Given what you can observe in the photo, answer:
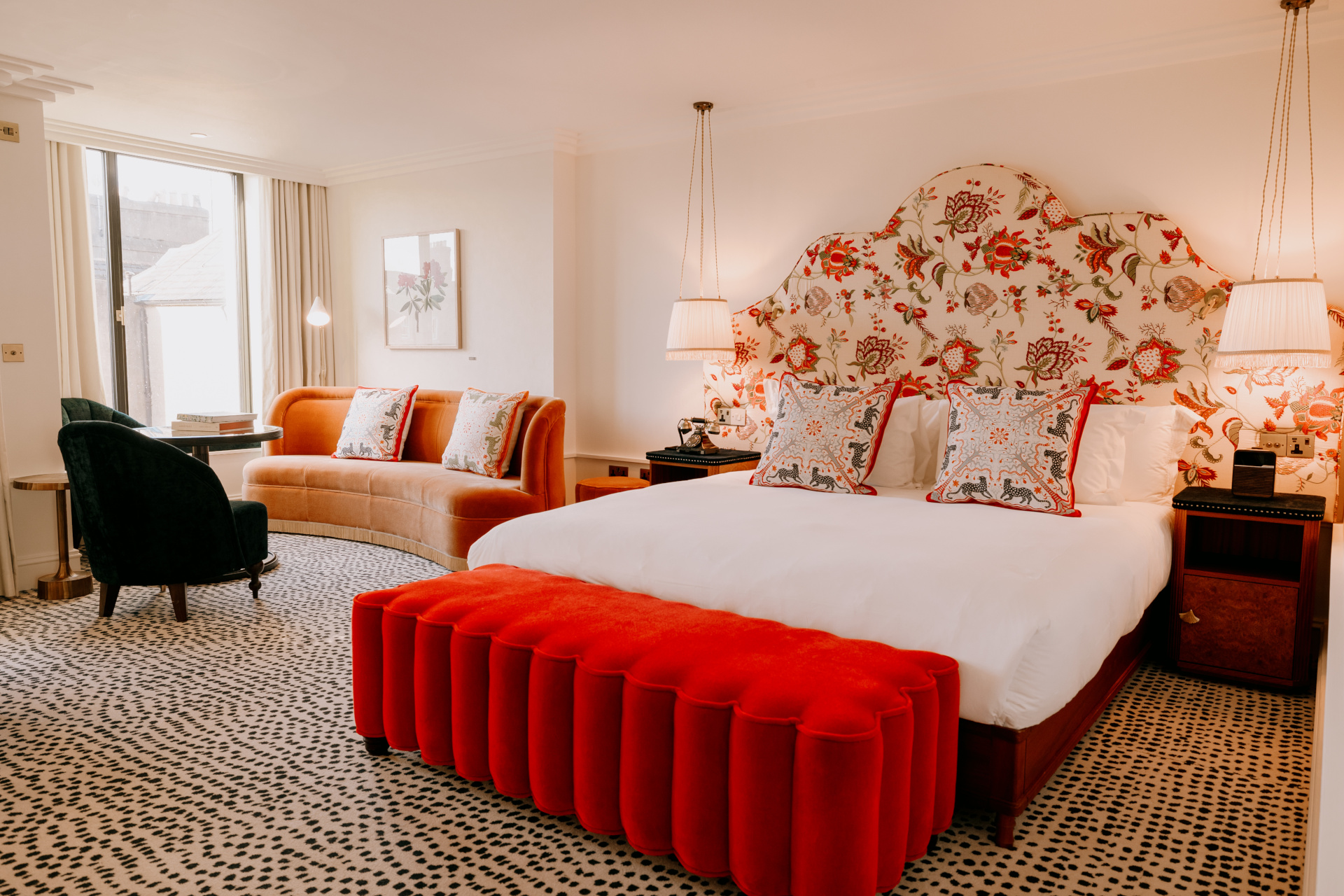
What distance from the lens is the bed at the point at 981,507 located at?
82.2 inches

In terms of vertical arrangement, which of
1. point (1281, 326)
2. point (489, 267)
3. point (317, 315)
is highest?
point (489, 267)

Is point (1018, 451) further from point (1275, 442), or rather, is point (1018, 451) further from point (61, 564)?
point (61, 564)

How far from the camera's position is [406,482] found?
4.89m

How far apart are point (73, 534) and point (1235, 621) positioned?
5.41 m

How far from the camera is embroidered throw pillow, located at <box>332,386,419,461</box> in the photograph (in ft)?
17.9

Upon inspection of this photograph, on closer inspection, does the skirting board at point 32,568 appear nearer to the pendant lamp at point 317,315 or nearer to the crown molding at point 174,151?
the pendant lamp at point 317,315

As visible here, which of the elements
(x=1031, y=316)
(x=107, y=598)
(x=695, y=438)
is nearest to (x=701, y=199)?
(x=695, y=438)

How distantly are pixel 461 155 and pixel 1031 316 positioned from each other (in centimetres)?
384

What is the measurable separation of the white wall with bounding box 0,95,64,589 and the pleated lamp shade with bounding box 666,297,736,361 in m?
3.04

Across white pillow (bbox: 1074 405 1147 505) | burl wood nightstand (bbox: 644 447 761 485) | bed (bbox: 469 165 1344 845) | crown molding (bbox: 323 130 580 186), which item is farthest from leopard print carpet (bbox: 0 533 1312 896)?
crown molding (bbox: 323 130 580 186)

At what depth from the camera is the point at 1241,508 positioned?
3025mm

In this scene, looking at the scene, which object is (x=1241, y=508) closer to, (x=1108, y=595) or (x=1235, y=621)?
(x=1235, y=621)

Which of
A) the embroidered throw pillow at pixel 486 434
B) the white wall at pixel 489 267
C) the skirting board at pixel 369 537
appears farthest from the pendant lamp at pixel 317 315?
the embroidered throw pillow at pixel 486 434

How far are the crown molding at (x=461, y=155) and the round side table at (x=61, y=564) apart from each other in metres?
3.07
